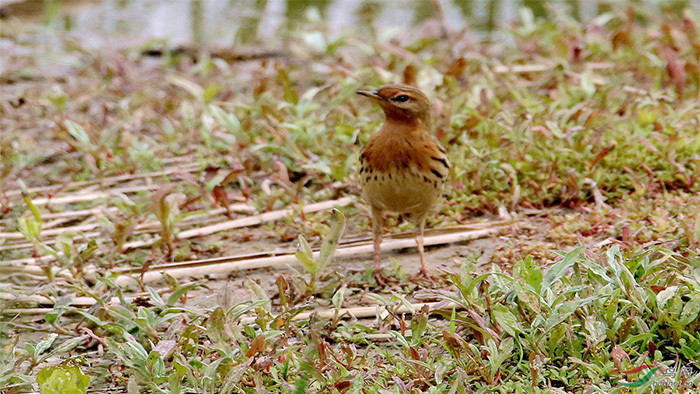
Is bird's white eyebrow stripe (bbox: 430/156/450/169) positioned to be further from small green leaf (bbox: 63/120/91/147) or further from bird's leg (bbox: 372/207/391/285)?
small green leaf (bbox: 63/120/91/147)

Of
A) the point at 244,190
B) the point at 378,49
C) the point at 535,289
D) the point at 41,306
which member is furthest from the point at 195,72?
the point at 535,289

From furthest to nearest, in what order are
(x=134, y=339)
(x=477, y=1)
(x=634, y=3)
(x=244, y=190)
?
(x=477, y=1)
(x=634, y=3)
(x=244, y=190)
(x=134, y=339)

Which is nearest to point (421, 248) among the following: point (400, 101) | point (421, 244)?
point (421, 244)

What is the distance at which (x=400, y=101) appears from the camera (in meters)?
4.62

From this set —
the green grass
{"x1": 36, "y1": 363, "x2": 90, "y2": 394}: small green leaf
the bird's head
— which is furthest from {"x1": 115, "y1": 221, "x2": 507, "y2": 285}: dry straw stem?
{"x1": 36, "y1": 363, "x2": 90, "y2": 394}: small green leaf

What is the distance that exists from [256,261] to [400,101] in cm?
110

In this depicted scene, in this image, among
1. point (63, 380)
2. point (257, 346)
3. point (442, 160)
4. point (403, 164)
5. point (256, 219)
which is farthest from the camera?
point (256, 219)

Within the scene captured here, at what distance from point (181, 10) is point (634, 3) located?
15.7ft

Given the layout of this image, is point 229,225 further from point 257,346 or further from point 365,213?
point 257,346

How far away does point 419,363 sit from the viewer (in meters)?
3.44

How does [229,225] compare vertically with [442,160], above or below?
below

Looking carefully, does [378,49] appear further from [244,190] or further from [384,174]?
[384,174]

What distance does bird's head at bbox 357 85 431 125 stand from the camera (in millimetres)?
4605

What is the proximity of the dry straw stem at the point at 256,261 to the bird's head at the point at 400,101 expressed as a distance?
2.21ft
